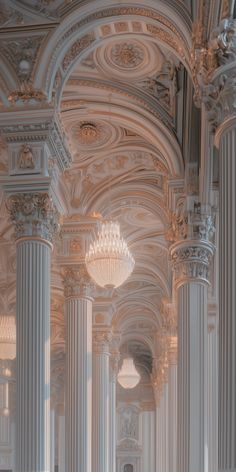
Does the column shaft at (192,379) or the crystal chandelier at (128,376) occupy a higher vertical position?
the crystal chandelier at (128,376)

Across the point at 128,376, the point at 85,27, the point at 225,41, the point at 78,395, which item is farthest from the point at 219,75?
the point at 128,376

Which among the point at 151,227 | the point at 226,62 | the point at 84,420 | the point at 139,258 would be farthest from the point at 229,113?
the point at 139,258

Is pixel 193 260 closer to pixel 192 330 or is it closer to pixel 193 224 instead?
pixel 193 224

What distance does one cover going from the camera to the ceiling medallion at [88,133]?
1605cm

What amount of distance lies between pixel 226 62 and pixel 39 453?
16.9ft

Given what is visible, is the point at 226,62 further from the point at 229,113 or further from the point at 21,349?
the point at 21,349

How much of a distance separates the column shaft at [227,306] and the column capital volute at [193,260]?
5.80 m

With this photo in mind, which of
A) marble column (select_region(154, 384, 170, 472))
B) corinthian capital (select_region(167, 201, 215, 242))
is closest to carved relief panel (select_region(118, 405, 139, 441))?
marble column (select_region(154, 384, 170, 472))

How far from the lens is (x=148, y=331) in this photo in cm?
3331

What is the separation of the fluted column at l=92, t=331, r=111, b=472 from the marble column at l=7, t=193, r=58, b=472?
8.79m

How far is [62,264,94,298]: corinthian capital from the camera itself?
1727 cm

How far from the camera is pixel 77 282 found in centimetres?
1731

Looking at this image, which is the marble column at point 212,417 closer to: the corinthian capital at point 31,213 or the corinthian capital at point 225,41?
the corinthian capital at point 31,213

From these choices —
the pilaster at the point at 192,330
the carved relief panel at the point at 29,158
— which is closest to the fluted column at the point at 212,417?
the pilaster at the point at 192,330
